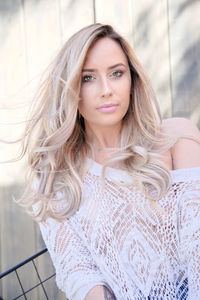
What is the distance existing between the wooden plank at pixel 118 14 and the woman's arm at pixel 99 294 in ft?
3.90

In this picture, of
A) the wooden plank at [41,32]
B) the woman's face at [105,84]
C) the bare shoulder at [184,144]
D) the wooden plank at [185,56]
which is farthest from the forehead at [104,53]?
the wooden plank at [41,32]

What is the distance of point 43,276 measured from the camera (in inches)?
99.6

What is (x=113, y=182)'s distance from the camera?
1.56 metres

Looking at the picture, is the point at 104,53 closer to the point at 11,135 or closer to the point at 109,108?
the point at 109,108

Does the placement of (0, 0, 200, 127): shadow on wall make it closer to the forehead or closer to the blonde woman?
the blonde woman

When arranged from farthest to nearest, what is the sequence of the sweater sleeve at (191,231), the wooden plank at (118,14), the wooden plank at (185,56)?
the wooden plank at (118,14), the wooden plank at (185,56), the sweater sleeve at (191,231)

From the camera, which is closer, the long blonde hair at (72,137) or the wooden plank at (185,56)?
the long blonde hair at (72,137)

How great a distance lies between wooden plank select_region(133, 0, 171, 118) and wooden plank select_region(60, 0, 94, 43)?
0.26 m

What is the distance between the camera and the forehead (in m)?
1.46

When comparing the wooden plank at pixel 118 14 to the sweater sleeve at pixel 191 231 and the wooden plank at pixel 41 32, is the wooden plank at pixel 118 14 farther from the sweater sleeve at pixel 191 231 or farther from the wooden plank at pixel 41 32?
the sweater sleeve at pixel 191 231

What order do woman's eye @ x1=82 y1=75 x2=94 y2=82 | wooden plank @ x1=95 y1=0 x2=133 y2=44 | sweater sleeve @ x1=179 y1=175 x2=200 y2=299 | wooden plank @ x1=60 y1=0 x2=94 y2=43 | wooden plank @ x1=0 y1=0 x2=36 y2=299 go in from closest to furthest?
sweater sleeve @ x1=179 y1=175 x2=200 y2=299, woman's eye @ x1=82 y1=75 x2=94 y2=82, wooden plank @ x1=95 y1=0 x2=133 y2=44, wooden plank @ x1=60 y1=0 x2=94 y2=43, wooden plank @ x1=0 y1=0 x2=36 y2=299

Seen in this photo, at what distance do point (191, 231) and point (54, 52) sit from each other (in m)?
1.28

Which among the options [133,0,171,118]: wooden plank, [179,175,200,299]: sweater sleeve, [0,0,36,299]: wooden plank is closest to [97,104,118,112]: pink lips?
[179,175,200,299]: sweater sleeve

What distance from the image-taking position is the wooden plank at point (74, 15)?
7.34ft
